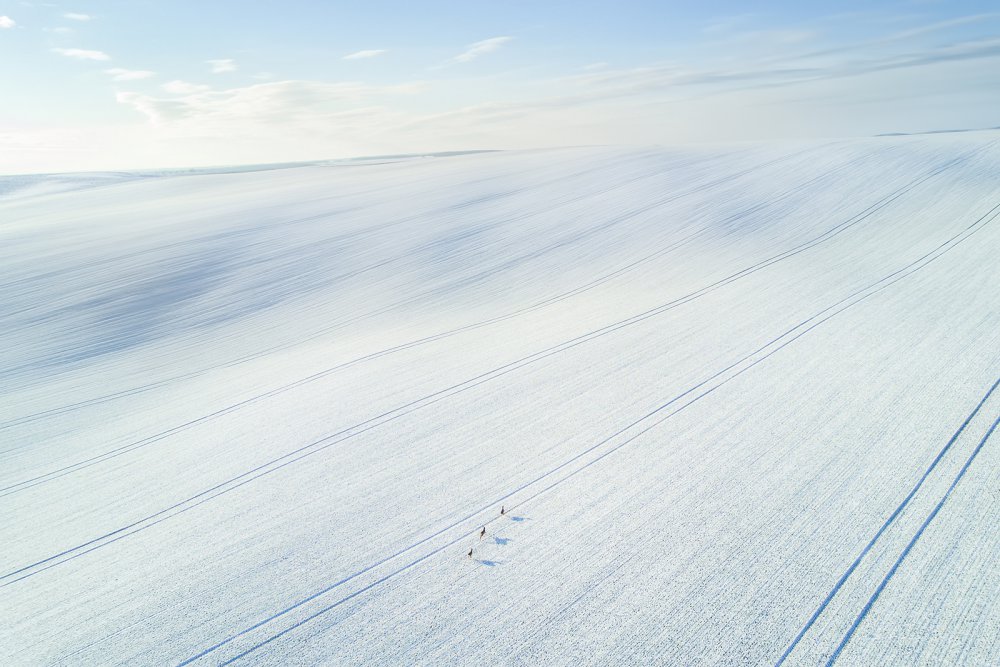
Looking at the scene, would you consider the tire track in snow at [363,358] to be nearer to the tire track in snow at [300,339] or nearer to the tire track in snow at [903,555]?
the tire track in snow at [300,339]

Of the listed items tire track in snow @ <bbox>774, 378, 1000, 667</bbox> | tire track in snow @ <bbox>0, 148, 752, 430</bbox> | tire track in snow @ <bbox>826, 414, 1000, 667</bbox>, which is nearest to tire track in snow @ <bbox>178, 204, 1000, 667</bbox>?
tire track in snow @ <bbox>774, 378, 1000, 667</bbox>

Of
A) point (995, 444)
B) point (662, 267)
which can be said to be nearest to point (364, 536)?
point (995, 444)

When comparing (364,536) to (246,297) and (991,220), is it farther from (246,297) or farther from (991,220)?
(991,220)

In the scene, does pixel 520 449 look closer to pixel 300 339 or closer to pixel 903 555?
pixel 903 555

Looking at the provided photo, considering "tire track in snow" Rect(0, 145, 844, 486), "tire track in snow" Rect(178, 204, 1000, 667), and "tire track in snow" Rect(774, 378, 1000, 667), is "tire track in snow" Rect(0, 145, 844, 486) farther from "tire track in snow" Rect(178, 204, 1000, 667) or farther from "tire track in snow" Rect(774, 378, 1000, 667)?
"tire track in snow" Rect(774, 378, 1000, 667)

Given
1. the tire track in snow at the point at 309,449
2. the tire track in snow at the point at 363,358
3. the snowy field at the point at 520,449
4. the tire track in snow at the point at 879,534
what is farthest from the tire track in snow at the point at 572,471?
the tire track in snow at the point at 363,358
